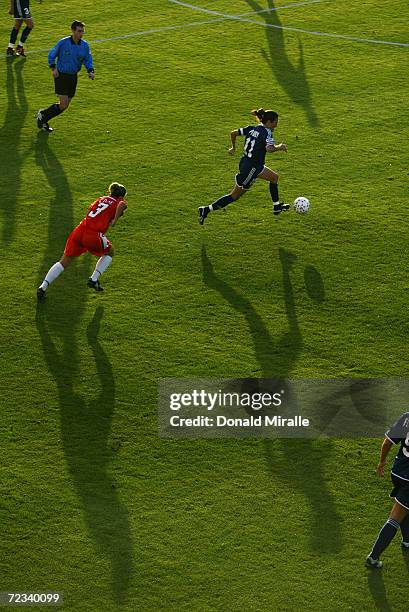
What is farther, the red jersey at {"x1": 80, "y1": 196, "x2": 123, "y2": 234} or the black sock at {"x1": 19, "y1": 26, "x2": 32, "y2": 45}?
the black sock at {"x1": 19, "y1": 26, "x2": 32, "y2": 45}

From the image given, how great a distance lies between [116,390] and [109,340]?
3.89ft

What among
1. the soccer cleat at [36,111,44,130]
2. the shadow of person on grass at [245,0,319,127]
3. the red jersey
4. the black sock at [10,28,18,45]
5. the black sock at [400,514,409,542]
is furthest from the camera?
the black sock at [10,28,18,45]

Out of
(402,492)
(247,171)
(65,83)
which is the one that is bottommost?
(402,492)

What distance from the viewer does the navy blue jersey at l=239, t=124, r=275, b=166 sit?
679 inches

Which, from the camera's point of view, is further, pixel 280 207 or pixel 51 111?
pixel 51 111

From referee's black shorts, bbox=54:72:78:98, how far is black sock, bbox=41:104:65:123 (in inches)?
10.8

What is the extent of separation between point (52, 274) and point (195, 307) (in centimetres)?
229

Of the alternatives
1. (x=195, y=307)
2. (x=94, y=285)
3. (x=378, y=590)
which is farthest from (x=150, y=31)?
(x=378, y=590)

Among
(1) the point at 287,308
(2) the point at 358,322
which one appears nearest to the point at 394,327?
(2) the point at 358,322

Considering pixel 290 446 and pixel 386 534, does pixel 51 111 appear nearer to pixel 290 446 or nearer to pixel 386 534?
pixel 290 446

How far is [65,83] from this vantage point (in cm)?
2058

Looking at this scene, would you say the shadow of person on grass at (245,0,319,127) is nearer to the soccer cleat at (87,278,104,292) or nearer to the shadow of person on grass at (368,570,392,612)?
the soccer cleat at (87,278,104,292)

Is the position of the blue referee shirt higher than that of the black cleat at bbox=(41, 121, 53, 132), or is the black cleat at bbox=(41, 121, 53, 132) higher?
the blue referee shirt

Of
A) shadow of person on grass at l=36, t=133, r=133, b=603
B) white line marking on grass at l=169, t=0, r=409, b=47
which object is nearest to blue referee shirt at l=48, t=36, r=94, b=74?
shadow of person on grass at l=36, t=133, r=133, b=603
